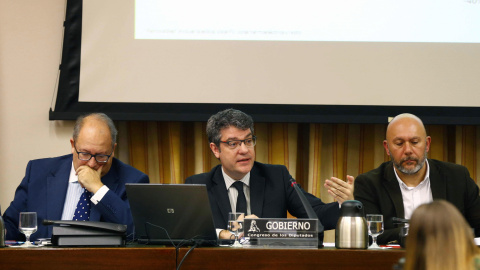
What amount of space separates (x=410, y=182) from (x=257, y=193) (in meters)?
0.81

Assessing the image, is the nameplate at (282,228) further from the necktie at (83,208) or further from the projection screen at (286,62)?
the projection screen at (286,62)

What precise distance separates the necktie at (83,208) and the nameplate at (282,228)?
1.01 m

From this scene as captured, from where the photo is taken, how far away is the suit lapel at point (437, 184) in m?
3.00

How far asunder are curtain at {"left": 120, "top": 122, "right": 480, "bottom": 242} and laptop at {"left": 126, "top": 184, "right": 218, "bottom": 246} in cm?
160

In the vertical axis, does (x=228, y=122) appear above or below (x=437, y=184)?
above

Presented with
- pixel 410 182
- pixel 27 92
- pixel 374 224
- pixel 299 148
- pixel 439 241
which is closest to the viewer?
pixel 439 241

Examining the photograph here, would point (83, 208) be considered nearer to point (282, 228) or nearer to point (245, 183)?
point (245, 183)

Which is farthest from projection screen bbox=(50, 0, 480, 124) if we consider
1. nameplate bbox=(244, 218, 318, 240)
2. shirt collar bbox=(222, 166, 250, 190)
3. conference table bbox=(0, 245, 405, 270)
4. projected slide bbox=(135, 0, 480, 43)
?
conference table bbox=(0, 245, 405, 270)

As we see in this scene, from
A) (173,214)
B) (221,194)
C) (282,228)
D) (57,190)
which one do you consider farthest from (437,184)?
(57,190)

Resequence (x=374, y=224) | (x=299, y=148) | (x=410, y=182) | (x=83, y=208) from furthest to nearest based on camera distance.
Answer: (x=299, y=148), (x=410, y=182), (x=83, y=208), (x=374, y=224)

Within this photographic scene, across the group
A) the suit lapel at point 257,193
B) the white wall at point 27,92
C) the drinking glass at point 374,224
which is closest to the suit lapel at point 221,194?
the suit lapel at point 257,193

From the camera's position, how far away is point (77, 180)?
115 inches

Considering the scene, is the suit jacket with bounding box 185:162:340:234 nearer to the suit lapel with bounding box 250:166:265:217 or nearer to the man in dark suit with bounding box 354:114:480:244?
the suit lapel with bounding box 250:166:265:217

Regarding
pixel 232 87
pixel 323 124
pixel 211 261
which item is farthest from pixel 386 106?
pixel 211 261
